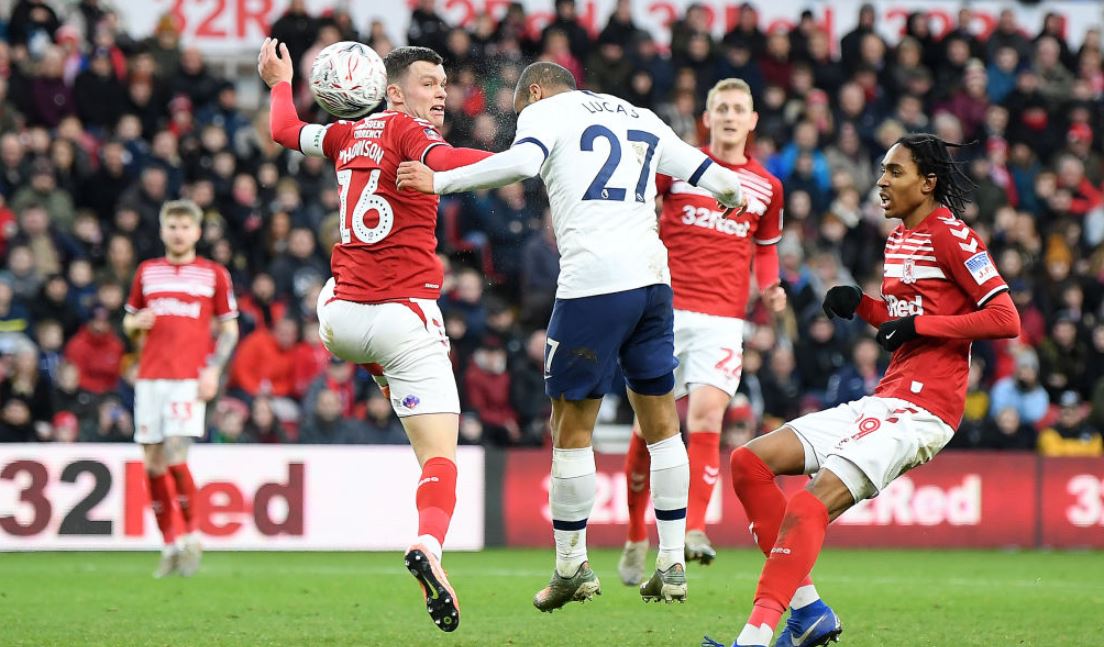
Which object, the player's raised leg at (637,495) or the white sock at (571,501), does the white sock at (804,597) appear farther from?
the player's raised leg at (637,495)

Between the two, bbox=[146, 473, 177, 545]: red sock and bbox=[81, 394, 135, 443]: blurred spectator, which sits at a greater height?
bbox=[81, 394, 135, 443]: blurred spectator

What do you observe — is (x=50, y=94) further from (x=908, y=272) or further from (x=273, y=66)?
(x=908, y=272)

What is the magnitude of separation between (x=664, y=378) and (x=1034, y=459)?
9219mm

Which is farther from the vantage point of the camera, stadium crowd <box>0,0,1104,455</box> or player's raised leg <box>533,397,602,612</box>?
stadium crowd <box>0,0,1104,455</box>

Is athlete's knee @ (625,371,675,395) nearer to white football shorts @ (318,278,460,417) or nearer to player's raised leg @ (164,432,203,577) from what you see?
white football shorts @ (318,278,460,417)

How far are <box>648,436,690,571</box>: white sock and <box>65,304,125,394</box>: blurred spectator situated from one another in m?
8.70

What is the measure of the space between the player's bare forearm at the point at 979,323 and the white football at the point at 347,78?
2829 mm

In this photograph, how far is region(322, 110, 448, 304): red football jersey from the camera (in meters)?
7.81

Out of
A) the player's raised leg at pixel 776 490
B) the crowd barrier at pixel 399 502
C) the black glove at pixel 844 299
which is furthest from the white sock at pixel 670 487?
the crowd barrier at pixel 399 502

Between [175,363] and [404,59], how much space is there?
15.6ft

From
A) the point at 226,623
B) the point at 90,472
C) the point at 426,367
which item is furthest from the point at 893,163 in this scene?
the point at 90,472

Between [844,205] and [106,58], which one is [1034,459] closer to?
[844,205]

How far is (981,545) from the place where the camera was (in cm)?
1625

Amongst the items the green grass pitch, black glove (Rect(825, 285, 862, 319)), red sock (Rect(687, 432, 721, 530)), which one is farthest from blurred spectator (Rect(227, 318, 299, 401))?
black glove (Rect(825, 285, 862, 319))
